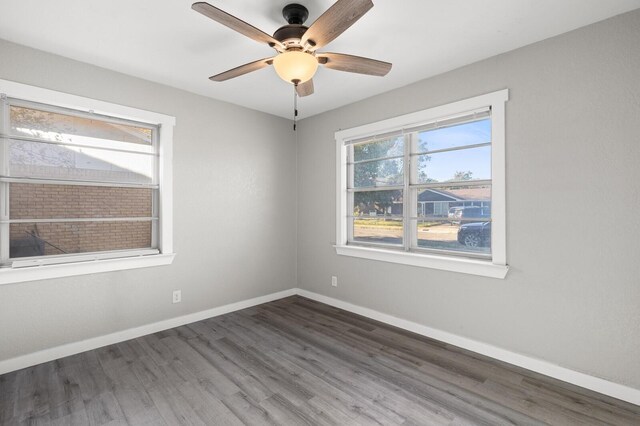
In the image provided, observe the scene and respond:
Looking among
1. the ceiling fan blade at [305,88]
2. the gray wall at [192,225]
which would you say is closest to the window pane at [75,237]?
the gray wall at [192,225]

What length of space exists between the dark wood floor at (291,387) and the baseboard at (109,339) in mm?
76

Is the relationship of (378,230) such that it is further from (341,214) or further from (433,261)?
(433,261)

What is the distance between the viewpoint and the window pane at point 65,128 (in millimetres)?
2516

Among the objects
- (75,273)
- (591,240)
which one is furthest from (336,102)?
(75,273)

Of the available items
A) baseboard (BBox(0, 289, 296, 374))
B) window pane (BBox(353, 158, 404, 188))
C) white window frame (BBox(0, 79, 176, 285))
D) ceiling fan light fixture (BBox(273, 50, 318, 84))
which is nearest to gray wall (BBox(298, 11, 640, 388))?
window pane (BBox(353, 158, 404, 188))

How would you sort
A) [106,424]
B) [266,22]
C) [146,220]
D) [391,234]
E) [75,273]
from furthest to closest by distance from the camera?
[391,234] < [146,220] < [75,273] < [266,22] < [106,424]

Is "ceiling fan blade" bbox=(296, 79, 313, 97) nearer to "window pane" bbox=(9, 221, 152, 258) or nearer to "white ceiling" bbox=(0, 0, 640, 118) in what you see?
"white ceiling" bbox=(0, 0, 640, 118)

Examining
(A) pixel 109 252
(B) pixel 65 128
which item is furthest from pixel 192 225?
(B) pixel 65 128

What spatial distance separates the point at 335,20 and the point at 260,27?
2.73 feet

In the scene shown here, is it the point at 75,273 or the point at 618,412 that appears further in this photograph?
the point at 75,273

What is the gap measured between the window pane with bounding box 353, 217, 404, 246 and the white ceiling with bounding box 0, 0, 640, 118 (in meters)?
1.53

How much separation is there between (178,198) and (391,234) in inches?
94.7

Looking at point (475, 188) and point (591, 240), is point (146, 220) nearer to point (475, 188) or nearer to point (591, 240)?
point (475, 188)

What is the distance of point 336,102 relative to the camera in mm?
3678
